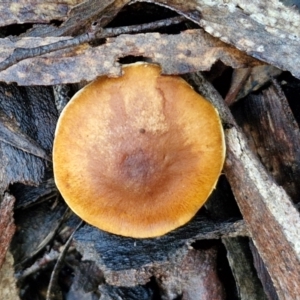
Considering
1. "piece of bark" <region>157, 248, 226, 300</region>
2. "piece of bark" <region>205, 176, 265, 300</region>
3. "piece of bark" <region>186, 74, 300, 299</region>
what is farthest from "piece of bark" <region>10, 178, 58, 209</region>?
"piece of bark" <region>186, 74, 300, 299</region>

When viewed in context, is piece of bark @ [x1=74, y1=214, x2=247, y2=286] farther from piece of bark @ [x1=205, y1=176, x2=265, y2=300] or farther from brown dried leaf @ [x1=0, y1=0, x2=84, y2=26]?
brown dried leaf @ [x1=0, y1=0, x2=84, y2=26]

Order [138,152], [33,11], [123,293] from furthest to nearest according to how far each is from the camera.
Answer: [123,293] → [33,11] → [138,152]

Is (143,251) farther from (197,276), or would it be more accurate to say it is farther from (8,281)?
(8,281)

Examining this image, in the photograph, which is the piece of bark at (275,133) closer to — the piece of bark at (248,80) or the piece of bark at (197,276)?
the piece of bark at (248,80)

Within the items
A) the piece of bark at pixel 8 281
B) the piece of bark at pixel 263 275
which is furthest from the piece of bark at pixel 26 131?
the piece of bark at pixel 263 275

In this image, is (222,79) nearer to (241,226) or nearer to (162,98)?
(162,98)

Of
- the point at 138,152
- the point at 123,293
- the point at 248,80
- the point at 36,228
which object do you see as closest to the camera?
the point at 138,152

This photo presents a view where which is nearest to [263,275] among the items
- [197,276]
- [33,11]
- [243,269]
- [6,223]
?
[243,269]

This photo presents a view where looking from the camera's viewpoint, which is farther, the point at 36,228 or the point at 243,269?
the point at 36,228
